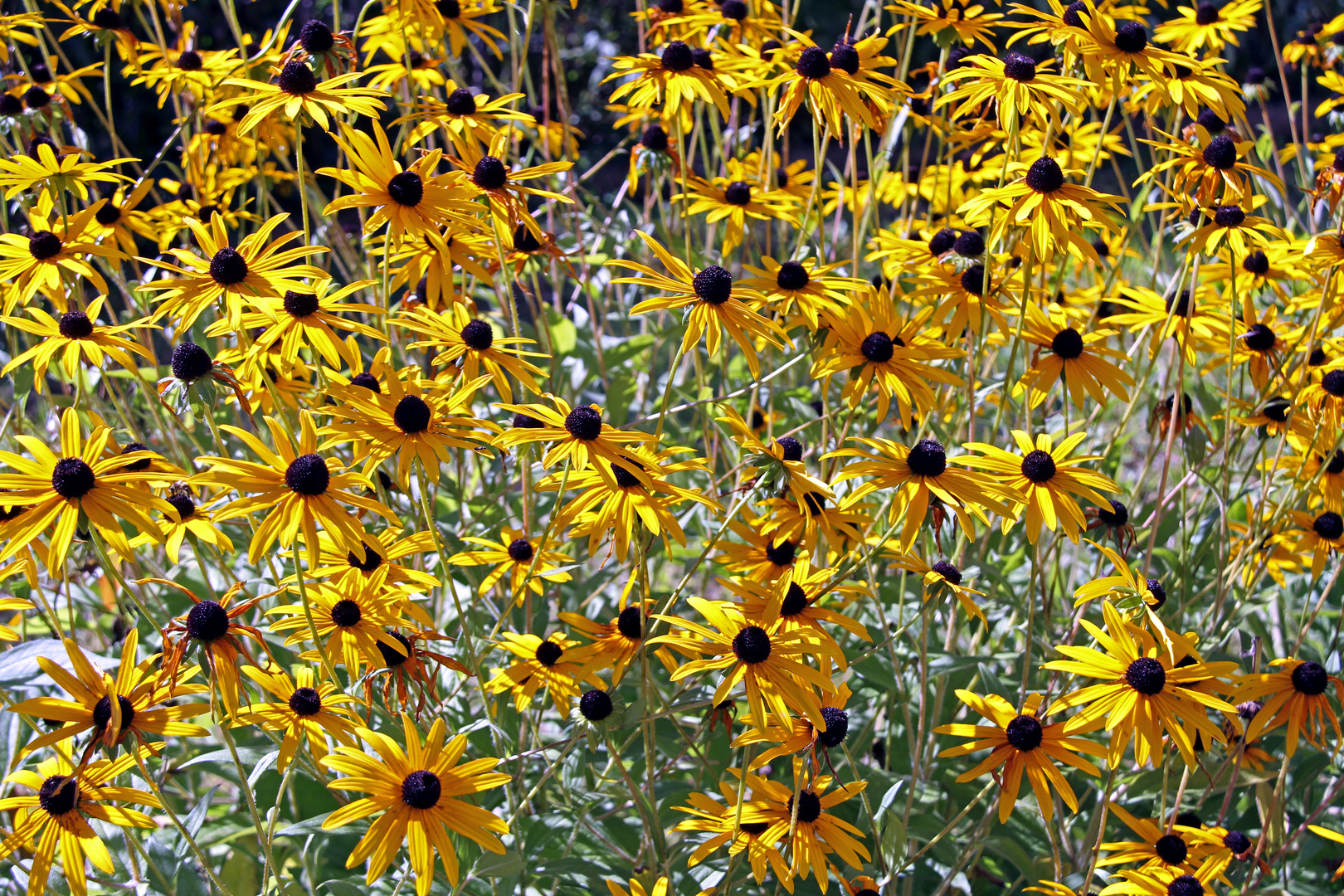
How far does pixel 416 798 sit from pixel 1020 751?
39.0 inches

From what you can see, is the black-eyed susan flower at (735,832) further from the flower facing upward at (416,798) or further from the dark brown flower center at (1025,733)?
the dark brown flower center at (1025,733)

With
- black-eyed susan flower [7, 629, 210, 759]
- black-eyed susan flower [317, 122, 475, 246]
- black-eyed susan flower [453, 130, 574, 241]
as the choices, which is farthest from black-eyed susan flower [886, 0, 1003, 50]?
black-eyed susan flower [7, 629, 210, 759]

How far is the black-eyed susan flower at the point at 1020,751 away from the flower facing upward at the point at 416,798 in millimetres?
752

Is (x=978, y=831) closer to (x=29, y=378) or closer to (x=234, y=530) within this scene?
(x=234, y=530)

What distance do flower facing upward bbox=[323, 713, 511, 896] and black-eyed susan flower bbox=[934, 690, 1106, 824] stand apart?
0.75m

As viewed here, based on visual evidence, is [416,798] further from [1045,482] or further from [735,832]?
[1045,482]

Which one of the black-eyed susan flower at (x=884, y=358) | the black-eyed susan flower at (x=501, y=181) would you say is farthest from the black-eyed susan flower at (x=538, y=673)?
the black-eyed susan flower at (x=501, y=181)

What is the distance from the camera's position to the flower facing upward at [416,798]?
143 centimetres

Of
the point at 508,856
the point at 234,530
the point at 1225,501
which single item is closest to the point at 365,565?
the point at 508,856

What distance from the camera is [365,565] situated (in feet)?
5.79

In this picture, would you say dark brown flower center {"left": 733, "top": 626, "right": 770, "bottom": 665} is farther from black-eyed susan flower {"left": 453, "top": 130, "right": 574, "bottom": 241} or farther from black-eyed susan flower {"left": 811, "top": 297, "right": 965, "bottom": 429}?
black-eyed susan flower {"left": 453, "top": 130, "right": 574, "bottom": 241}

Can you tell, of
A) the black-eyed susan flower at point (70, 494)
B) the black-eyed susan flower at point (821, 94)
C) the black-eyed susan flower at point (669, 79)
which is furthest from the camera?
the black-eyed susan flower at point (669, 79)

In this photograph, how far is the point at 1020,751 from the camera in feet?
5.78

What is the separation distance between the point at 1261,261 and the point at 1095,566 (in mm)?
912
